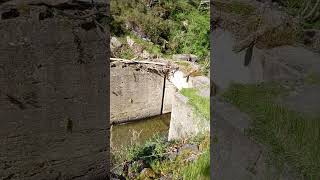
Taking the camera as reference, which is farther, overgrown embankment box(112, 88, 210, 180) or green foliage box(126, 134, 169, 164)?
green foliage box(126, 134, 169, 164)

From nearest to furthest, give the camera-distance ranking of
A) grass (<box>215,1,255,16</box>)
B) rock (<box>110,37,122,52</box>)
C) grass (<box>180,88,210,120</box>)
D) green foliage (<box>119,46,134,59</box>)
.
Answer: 1. grass (<box>215,1,255,16</box>)
2. grass (<box>180,88,210,120</box>)
3. green foliage (<box>119,46,134,59</box>)
4. rock (<box>110,37,122,52</box>)

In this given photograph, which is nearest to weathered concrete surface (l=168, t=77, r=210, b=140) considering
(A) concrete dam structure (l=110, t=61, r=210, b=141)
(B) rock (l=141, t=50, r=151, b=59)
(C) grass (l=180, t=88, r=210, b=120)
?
(C) grass (l=180, t=88, r=210, b=120)

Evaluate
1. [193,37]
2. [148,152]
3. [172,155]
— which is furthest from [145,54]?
[172,155]

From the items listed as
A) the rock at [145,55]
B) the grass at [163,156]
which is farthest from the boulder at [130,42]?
the grass at [163,156]

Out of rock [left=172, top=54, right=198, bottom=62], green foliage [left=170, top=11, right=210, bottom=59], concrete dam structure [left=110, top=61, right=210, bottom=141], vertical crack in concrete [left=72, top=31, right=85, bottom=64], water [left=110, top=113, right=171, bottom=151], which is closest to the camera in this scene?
vertical crack in concrete [left=72, top=31, right=85, bottom=64]

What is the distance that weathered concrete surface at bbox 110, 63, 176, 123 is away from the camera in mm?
11742

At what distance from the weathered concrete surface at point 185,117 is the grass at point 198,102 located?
79 millimetres

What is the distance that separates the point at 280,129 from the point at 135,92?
1124 cm

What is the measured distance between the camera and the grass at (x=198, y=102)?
8.37 metres

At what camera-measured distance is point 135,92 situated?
12062mm

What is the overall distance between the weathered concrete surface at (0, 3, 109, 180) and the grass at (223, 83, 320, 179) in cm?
117

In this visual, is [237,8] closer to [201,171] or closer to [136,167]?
[201,171]

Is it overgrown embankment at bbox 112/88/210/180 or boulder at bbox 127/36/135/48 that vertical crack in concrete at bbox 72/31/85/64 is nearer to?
overgrown embankment at bbox 112/88/210/180

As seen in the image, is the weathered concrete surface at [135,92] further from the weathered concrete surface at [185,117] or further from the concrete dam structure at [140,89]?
the weathered concrete surface at [185,117]
